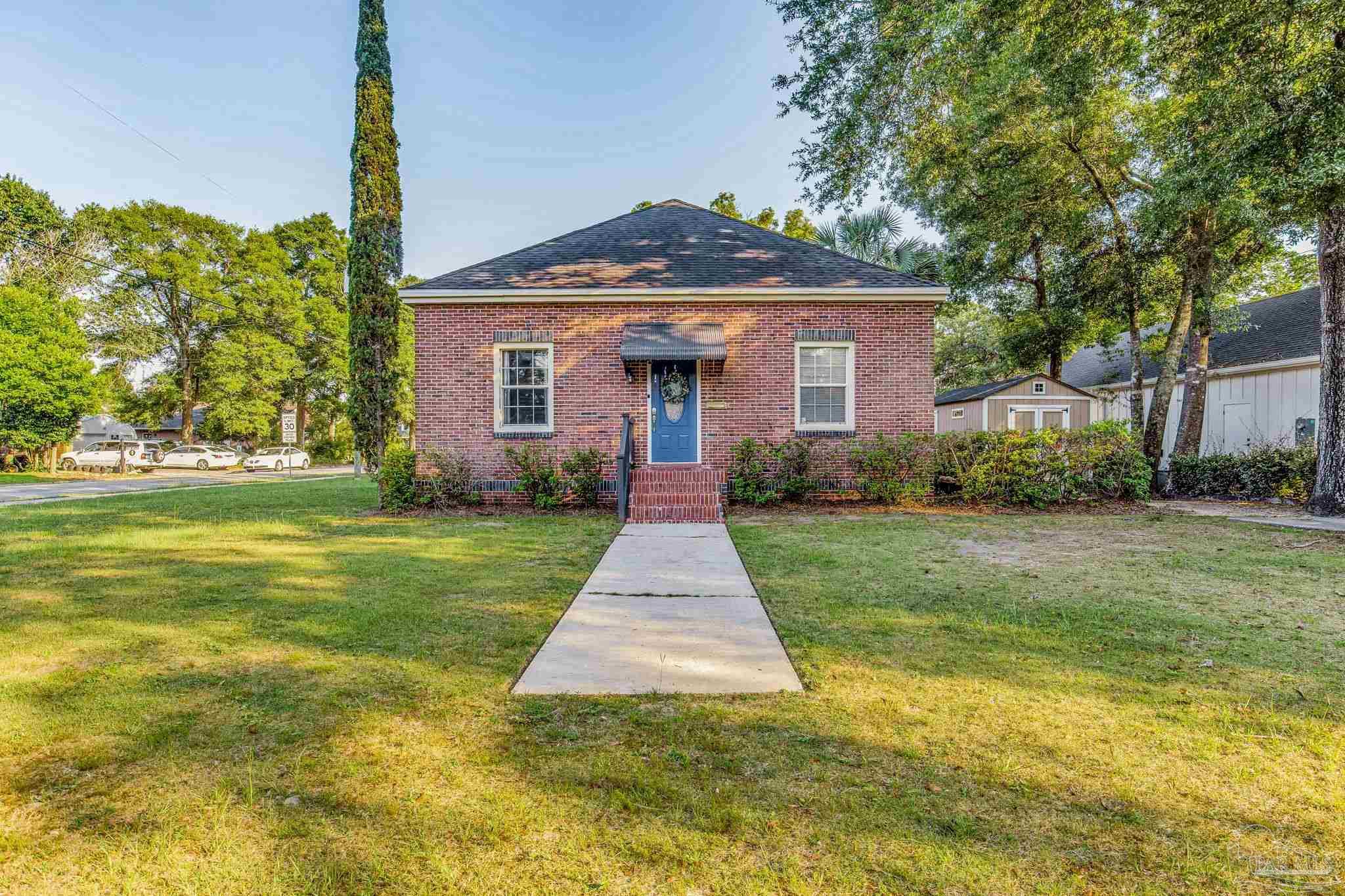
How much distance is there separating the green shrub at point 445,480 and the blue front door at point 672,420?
11.1ft

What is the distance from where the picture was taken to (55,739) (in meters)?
2.47

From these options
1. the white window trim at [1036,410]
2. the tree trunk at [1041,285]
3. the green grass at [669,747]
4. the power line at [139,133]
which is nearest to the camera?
the green grass at [669,747]

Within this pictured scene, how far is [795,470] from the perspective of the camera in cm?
1075

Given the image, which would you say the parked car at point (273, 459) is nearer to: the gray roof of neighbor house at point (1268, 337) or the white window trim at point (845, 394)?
the white window trim at point (845, 394)

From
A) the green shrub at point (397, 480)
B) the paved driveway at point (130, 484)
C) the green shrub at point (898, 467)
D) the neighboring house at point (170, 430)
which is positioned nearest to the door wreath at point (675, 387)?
the green shrub at point (898, 467)

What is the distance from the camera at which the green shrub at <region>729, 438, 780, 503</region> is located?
1045cm

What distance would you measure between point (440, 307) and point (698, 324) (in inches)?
188

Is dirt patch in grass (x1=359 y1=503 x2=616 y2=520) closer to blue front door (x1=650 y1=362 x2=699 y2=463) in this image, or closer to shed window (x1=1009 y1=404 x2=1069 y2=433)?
blue front door (x1=650 y1=362 x2=699 y2=463)

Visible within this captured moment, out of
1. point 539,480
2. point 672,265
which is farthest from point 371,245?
point 672,265

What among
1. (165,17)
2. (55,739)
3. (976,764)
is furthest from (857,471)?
(165,17)

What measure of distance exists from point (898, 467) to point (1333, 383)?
6.97 m

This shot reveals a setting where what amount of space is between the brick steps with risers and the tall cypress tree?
524cm

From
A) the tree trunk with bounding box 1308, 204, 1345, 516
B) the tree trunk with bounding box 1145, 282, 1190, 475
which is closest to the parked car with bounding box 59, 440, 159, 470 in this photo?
the tree trunk with bounding box 1145, 282, 1190, 475

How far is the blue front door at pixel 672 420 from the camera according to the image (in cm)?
1116
